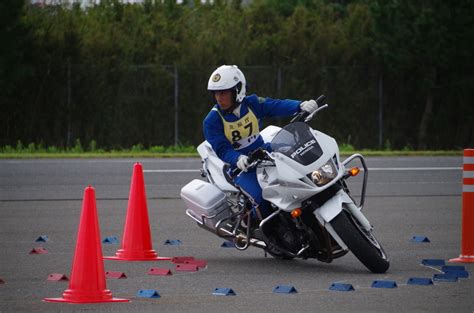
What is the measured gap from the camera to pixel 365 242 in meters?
10.4

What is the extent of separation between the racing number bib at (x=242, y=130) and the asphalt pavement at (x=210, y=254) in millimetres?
1148

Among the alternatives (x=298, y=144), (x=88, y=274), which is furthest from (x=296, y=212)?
(x=88, y=274)

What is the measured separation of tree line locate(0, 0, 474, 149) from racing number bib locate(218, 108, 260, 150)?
66.3 feet

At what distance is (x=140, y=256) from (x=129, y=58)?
21.5 meters

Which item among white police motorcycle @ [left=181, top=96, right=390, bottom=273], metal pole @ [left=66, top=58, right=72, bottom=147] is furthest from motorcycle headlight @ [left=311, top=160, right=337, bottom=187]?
metal pole @ [left=66, top=58, right=72, bottom=147]

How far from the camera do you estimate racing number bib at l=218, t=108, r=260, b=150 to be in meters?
11.7

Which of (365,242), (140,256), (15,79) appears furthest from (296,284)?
(15,79)

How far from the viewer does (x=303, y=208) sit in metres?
10.7

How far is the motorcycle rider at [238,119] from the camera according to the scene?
11398 millimetres

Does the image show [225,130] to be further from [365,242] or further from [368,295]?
[368,295]

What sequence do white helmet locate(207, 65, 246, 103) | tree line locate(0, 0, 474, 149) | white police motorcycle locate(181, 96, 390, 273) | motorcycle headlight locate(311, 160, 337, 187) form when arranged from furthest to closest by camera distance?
1. tree line locate(0, 0, 474, 149)
2. white helmet locate(207, 65, 246, 103)
3. motorcycle headlight locate(311, 160, 337, 187)
4. white police motorcycle locate(181, 96, 390, 273)

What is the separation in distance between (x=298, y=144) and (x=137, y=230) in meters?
1.92

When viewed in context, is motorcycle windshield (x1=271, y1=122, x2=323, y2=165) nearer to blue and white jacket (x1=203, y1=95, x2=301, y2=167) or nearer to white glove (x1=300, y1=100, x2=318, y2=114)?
white glove (x1=300, y1=100, x2=318, y2=114)

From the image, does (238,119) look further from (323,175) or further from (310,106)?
(323,175)
